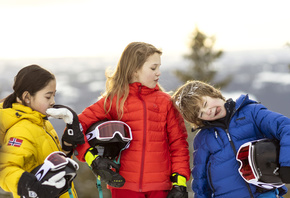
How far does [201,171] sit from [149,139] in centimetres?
55

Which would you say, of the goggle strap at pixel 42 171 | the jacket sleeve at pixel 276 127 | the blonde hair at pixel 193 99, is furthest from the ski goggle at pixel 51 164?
the jacket sleeve at pixel 276 127

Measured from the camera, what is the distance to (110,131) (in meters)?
3.05

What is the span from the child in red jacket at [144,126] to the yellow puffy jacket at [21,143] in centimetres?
35

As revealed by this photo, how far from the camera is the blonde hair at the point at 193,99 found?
3.12 meters

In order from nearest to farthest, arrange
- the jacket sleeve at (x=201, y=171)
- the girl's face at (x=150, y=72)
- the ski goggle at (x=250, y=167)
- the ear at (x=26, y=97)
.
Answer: the ski goggle at (x=250, y=167) < the ear at (x=26, y=97) < the jacket sleeve at (x=201, y=171) < the girl's face at (x=150, y=72)

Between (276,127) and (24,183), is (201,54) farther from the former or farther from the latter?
(24,183)

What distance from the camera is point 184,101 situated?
318 centimetres

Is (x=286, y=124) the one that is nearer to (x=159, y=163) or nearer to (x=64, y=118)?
(x=159, y=163)

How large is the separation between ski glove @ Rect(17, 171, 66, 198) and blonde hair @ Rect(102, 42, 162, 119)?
88cm

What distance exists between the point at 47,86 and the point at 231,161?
5.64 feet

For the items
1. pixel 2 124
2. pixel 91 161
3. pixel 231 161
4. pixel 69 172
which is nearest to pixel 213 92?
pixel 231 161

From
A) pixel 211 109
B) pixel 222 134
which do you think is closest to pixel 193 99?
pixel 211 109

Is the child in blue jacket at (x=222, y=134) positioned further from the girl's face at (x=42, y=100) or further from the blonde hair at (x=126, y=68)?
the girl's face at (x=42, y=100)

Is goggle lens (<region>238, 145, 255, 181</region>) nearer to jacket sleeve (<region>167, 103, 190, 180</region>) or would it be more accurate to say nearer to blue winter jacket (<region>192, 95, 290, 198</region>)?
blue winter jacket (<region>192, 95, 290, 198</region>)
